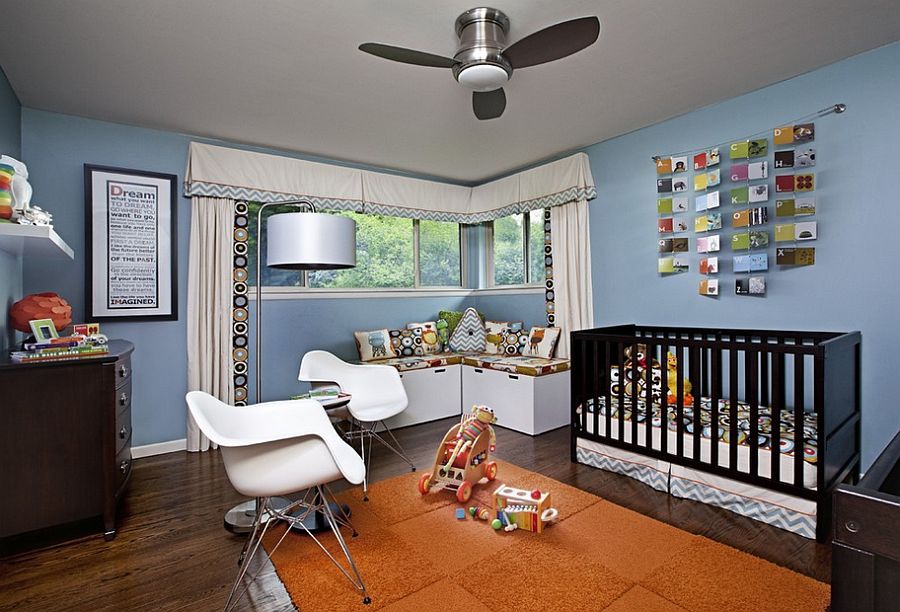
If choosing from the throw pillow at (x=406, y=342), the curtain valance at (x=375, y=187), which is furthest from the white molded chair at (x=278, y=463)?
the throw pillow at (x=406, y=342)

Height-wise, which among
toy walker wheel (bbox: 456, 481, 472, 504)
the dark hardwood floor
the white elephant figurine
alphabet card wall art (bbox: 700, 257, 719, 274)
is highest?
the white elephant figurine

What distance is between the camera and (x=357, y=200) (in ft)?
14.7

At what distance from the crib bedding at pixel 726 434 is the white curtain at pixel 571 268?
115 cm

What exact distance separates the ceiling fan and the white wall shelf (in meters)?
1.61

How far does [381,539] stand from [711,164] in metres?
3.11

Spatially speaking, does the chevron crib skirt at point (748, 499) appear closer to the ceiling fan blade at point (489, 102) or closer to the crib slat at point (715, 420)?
the crib slat at point (715, 420)

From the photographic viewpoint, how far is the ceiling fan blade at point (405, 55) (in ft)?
6.45

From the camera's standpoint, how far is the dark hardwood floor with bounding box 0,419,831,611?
184 cm

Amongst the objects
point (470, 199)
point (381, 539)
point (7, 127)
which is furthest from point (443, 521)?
point (470, 199)

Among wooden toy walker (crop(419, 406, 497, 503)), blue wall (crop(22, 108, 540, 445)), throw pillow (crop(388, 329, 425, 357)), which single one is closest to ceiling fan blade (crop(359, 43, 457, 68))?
wooden toy walker (crop(419, 406, 497, 503))

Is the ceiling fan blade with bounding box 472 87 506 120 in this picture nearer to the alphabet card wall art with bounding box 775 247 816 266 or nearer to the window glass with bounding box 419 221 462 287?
the alphabet card wall art with bounding box 775 247 816 266

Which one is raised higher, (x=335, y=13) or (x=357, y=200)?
(x=335, y=13)

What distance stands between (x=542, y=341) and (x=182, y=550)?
312cm

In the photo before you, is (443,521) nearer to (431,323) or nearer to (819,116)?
(431,323)
